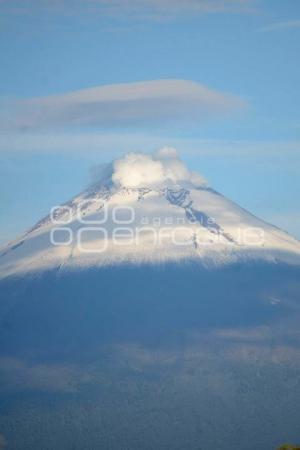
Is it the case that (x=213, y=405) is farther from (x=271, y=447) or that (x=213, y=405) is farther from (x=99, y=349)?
(x=99, y=349)

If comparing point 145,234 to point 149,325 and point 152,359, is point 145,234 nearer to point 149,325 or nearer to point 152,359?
point 149,325

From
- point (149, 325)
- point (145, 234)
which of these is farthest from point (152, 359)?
point (145, 234)

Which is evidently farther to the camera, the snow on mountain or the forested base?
the snow on mountain

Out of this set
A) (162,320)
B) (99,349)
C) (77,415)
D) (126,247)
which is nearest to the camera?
(77,415)

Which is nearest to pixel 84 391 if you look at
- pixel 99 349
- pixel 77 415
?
pixel 77 415

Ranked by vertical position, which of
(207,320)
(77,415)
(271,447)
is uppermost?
(207,320)
